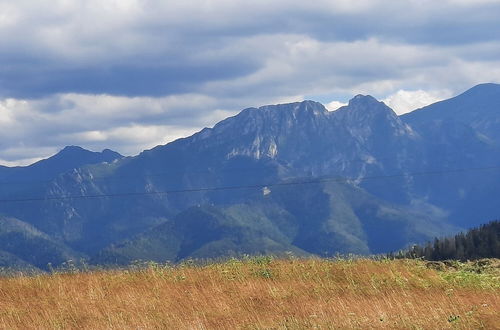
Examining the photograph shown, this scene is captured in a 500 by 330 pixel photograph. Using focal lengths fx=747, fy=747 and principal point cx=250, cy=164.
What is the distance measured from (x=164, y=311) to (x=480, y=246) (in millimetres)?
75937

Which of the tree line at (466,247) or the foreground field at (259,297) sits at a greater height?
the foreground field at (259,297)

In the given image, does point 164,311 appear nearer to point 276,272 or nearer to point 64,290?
point 64,290

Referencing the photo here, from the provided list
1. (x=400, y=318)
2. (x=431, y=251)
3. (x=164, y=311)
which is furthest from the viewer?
(x=431, y=251)

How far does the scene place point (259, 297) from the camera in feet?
73.6

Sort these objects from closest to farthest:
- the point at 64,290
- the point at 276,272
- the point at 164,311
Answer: the point at 164,311 < the point at 64,290 < the point at 276,272

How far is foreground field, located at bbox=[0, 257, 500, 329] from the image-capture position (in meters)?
19.0

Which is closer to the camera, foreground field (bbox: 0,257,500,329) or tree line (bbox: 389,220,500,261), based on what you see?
foreground field (bbox: 0,257,500,329)

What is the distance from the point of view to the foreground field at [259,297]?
1895cm

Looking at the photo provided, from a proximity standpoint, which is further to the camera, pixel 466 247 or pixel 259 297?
pixel 466 247

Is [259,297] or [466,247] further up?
[259,297]

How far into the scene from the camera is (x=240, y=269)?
26438mm

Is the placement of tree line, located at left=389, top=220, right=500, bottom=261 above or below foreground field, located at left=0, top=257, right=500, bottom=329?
below

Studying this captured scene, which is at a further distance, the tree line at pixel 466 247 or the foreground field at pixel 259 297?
the tree line at pixel 466 247

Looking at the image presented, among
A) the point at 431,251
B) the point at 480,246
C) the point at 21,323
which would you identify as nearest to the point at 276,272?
the point at 21,323
